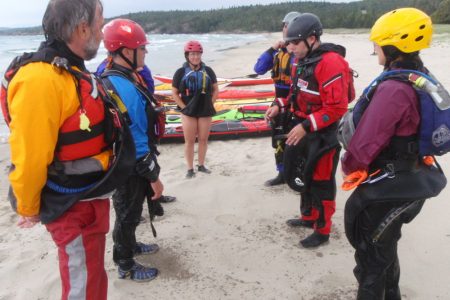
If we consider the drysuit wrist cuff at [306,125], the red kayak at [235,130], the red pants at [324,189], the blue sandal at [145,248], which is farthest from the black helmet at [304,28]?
the red kayak at [235,130]

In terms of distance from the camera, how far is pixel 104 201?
2416 mm

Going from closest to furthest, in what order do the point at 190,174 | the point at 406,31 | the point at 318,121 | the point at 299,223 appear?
1. the point at 406,31
2. the point at 318,121
3. the point at 299,223
4. the point at 190,174

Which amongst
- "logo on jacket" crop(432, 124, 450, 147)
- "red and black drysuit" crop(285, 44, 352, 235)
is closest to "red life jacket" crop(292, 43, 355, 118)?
"red and black drysuit" crop(285, 44, 352, 235)

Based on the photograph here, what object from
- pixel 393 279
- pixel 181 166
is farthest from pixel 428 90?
pixel 181 166

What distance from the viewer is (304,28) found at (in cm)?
357

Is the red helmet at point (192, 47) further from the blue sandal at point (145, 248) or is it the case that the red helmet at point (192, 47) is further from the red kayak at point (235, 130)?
the blue sandal at point (145, 248)

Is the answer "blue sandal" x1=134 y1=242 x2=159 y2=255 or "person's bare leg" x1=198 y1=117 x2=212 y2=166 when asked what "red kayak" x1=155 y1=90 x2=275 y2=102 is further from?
"blue sandal" x1=134 y1=242 x2=159 y2=255

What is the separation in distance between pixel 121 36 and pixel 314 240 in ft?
8.61

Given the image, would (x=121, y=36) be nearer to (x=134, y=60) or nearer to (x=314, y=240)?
(x=134, y=60)

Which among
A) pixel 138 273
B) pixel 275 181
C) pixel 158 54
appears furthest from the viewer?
pixel 158 54

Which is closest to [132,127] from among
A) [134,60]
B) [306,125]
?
[134,60]

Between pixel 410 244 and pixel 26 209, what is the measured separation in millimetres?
3393

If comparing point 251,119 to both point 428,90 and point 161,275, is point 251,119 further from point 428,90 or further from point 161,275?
point 428,90

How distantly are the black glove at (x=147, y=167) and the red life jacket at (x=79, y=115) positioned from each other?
2.68 ft
